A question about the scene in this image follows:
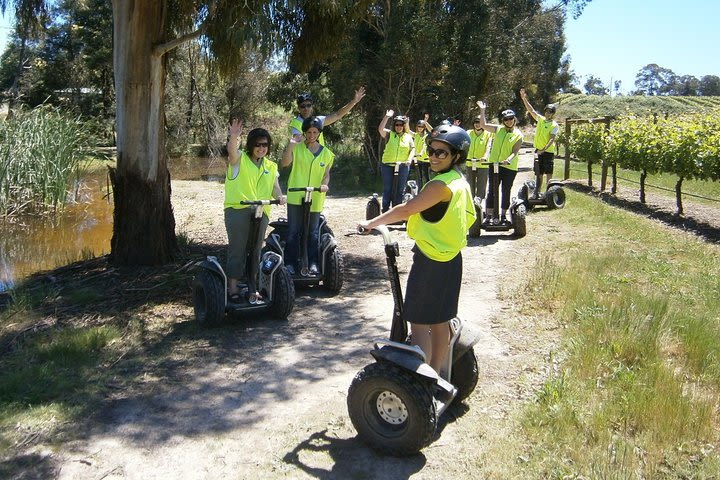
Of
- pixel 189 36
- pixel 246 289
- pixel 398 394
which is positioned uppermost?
pixel 189 36

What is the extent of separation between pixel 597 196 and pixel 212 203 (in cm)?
930

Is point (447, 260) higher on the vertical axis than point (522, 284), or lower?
higher

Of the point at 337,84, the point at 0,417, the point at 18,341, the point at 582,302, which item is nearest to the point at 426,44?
the point at 337,84

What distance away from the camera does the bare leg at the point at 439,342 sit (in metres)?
4.21

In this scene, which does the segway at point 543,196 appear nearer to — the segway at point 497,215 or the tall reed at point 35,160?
the segway at point 497,215

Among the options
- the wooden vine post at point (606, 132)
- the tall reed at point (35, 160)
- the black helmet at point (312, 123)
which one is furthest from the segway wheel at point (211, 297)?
the wooden vine post at point (606, 132)

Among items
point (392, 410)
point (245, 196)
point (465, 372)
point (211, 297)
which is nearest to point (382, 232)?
point (392, 410)

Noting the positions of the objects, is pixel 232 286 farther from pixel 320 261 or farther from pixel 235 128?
pixel 235 128

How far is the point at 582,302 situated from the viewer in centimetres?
666

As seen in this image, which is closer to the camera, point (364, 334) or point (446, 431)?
point (446, 431)

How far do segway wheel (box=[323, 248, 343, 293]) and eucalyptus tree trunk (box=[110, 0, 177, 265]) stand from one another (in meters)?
2.17

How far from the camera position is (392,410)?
405 centimetres

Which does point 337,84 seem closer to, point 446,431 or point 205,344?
point 205,344

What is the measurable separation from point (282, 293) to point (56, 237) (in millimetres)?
7860
